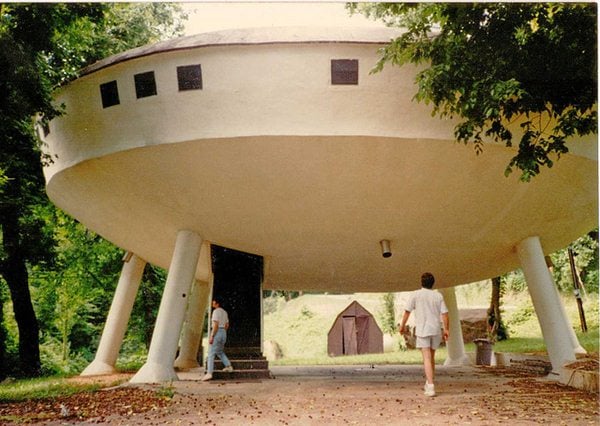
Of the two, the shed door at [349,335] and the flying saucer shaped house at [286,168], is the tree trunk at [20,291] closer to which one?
the flying saucer shaped house at [286,168]

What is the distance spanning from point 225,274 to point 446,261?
19.2 ft

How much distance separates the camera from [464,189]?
35.8 feet

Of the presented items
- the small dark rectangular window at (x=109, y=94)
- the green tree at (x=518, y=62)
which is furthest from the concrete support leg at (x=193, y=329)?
the green tree at (x=518, y=62)

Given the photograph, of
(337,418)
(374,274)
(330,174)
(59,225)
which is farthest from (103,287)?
(337,418)

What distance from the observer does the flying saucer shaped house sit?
369 inches

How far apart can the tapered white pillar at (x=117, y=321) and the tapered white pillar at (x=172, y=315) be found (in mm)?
4260

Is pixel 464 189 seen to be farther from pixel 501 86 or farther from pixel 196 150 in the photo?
pixel 196 150

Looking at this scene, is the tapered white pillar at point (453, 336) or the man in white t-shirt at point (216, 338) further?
the tapered white pillar at point (453, 336)

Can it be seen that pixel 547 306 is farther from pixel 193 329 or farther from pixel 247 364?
pixel 193 329

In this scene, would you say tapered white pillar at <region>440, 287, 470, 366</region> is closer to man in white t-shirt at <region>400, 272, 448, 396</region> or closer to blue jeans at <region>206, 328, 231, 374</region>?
blue jeans at <region>206, 328, 231, 374</region>

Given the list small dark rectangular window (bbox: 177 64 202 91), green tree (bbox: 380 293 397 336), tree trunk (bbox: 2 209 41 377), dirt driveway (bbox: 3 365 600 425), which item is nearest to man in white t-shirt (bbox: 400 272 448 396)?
dirt driveway (bbox: 3 365 600 425)

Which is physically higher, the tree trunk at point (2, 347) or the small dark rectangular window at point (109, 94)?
the small dark rectangular window at point (109, 94)

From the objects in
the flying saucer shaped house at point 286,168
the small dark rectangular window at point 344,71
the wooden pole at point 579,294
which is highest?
the small dark rectangular window at point 344,71

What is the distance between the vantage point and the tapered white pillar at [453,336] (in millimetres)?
18766
